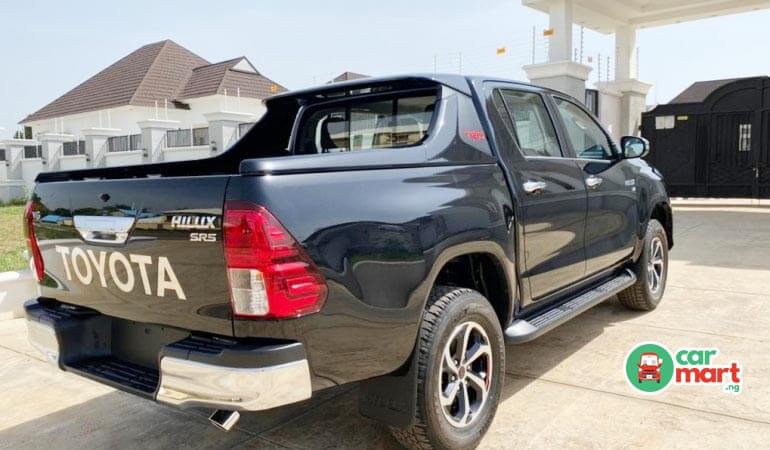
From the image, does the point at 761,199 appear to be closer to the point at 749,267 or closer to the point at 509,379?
the point at 749,267

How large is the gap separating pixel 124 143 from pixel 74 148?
2666 millimetres

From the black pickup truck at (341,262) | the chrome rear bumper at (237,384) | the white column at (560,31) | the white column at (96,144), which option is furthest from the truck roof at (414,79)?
the white column at (96,144)

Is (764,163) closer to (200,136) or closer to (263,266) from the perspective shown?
(200,136)

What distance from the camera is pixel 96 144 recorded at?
21281mm

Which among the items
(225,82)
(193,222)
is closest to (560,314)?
(193,222)

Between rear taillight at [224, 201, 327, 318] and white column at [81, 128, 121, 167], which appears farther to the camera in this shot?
white column at [81, 128, 121, 167]

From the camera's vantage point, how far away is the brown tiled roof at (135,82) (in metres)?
33.2

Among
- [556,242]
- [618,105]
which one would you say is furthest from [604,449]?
[618,105]

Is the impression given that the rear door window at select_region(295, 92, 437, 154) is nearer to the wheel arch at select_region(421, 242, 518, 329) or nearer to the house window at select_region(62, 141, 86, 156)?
the wheel arch at select_region(421, 242, 518, 329)

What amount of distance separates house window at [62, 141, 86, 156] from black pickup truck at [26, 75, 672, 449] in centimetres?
2039

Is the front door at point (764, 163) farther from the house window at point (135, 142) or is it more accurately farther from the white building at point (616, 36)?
the house window at point (135, 142)

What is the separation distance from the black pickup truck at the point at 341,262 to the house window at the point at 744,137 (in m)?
12.7

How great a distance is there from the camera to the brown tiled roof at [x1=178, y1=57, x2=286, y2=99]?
106ft

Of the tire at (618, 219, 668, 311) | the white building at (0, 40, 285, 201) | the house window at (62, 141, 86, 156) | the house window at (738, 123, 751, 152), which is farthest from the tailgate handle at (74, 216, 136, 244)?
the house window at (62, 141, 86, 156)
